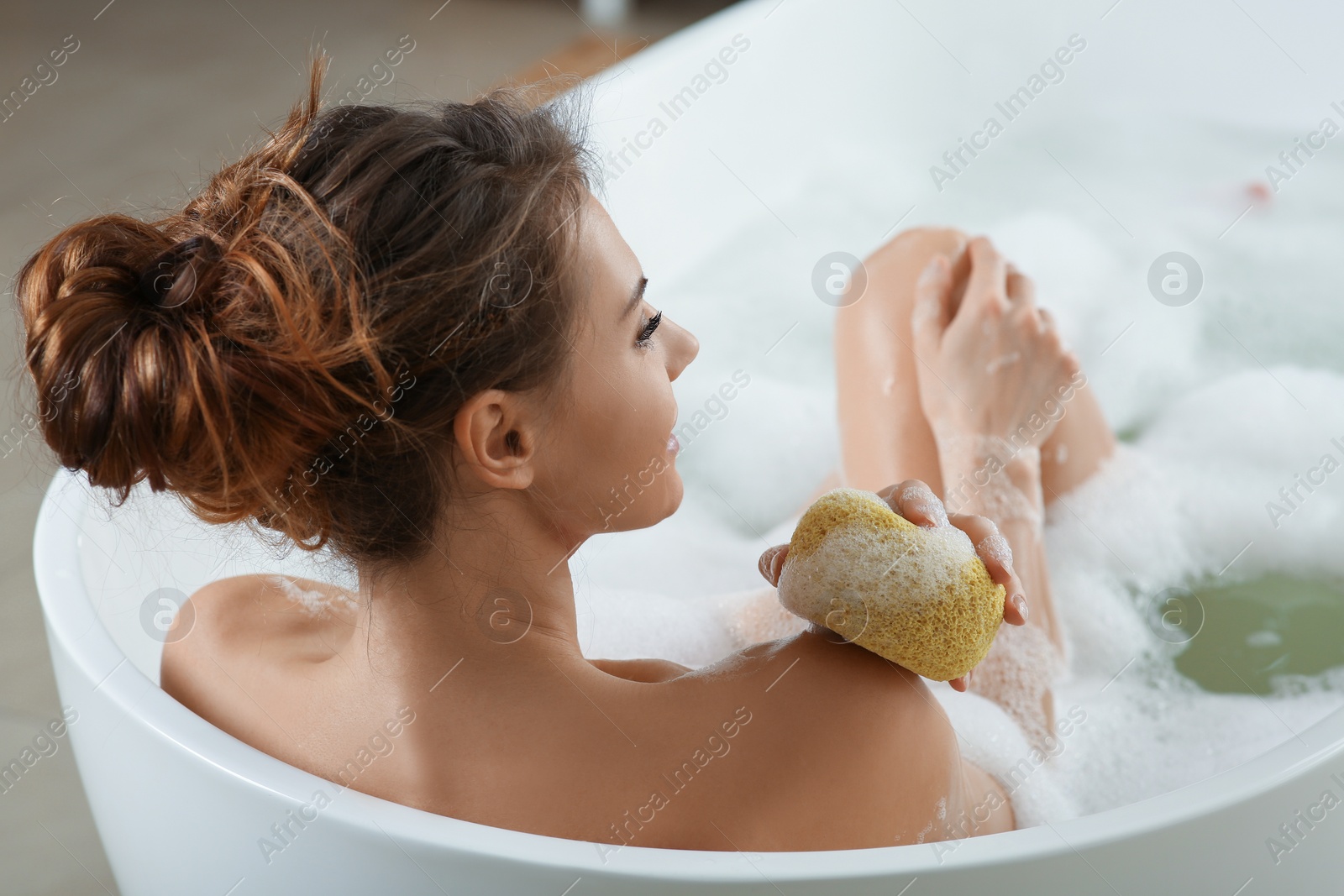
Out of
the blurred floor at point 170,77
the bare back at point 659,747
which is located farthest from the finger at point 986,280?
the blurred floor at point 170,77

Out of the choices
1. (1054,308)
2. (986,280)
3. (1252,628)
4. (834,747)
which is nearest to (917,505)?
(834,747)

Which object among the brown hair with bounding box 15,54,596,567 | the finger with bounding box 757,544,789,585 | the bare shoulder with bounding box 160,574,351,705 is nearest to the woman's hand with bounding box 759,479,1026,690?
the finger with bounding box 757,544,789,585

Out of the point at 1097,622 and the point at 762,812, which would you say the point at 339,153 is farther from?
the point at 1097,622

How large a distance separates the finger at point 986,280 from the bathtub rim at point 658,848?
26.9 inches

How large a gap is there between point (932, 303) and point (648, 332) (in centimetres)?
72

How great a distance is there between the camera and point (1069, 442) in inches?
56.9

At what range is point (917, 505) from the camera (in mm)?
809

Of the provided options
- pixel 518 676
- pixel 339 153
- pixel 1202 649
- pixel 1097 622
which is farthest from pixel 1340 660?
pixel 339 153

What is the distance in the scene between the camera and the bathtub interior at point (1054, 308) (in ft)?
4.00

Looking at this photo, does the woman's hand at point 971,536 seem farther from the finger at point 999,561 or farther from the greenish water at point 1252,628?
the greenish water at point 1252,628

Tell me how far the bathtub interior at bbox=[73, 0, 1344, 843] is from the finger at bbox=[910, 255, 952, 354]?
0.90 ft

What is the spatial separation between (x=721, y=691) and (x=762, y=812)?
0.27 ft

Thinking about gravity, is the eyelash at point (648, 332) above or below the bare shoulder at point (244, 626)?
above

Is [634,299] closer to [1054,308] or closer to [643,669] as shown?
[643,669]
